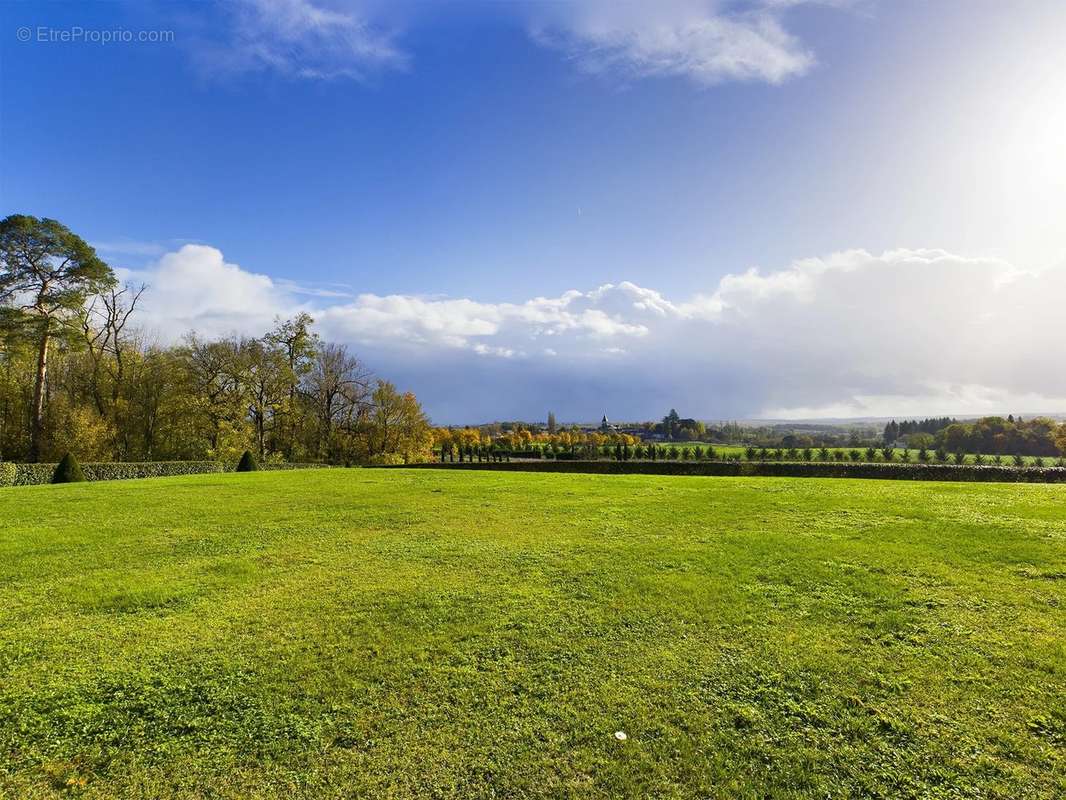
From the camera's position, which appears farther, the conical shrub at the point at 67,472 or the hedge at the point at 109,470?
the hedge at the point at 109,470

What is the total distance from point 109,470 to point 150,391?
12512 mm

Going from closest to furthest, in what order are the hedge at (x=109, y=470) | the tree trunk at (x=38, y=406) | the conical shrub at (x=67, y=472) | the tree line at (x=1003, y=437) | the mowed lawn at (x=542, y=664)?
the mowed lawn at (x=542, y=664) < the conical shrub at (x=67, y=472) < the hedge at (x=109, y=470) < the tree trunk at (x=38, y=406) < the tree line at (x=1003, y=437)

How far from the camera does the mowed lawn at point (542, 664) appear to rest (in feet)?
11.4

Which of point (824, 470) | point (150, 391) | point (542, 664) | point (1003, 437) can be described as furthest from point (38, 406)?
point (1003, 437)

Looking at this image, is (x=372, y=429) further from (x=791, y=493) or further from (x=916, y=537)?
(x=916, y=537)

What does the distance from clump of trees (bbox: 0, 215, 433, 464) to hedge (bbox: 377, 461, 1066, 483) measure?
16.8 metres

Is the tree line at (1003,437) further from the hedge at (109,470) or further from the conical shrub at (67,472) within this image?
the conical shrub at (67,472)

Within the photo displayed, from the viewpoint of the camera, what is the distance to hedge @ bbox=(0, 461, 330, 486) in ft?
74.6

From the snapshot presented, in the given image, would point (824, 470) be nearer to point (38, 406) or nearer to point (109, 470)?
point (109, 470)

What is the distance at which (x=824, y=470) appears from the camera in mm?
26547

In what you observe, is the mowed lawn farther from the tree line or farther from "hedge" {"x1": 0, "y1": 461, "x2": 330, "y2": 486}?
the tree line

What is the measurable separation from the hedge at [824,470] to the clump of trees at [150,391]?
55.2 ft

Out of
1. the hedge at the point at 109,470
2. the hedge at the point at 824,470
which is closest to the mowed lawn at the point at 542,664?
the hedge at the point at 824,470

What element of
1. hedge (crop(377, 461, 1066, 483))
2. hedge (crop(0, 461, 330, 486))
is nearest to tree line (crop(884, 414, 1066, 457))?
hedge (crop(377, 461, 1066, 483))
